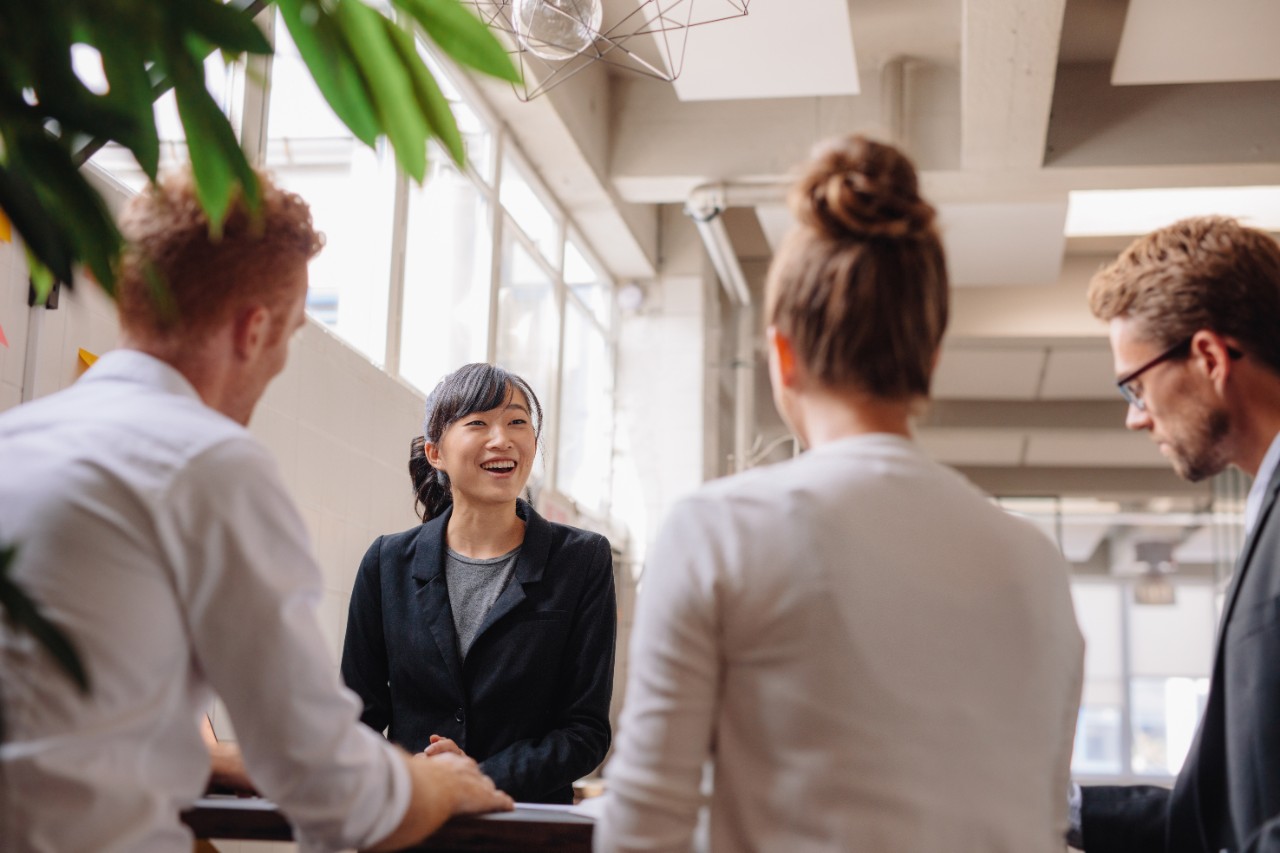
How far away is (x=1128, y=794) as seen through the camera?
1.64 metres

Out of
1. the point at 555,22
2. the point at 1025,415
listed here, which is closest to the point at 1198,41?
the point at 555,22

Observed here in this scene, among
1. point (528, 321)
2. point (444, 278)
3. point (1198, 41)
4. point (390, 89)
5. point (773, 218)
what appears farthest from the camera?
point (773, 218)

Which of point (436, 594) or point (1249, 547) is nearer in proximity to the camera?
point (1249, 547)

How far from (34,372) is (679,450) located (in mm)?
5587

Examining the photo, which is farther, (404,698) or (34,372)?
(34,372)

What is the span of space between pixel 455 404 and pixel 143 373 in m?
1.40

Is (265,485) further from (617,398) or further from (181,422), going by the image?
(617,398)

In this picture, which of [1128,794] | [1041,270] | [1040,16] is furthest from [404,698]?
[1041,270]

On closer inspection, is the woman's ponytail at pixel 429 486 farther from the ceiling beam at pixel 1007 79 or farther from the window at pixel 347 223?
the ceiling beam at pixel 1007 79

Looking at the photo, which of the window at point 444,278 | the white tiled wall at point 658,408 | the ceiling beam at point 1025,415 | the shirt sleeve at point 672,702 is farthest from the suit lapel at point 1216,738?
the ceiling beam at point 1025,415

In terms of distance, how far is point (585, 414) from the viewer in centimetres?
795

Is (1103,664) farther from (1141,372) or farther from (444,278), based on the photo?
(1141,372)

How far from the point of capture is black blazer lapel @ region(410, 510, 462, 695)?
2299mm

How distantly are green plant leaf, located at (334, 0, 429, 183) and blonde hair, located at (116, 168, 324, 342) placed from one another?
0.38 metres
